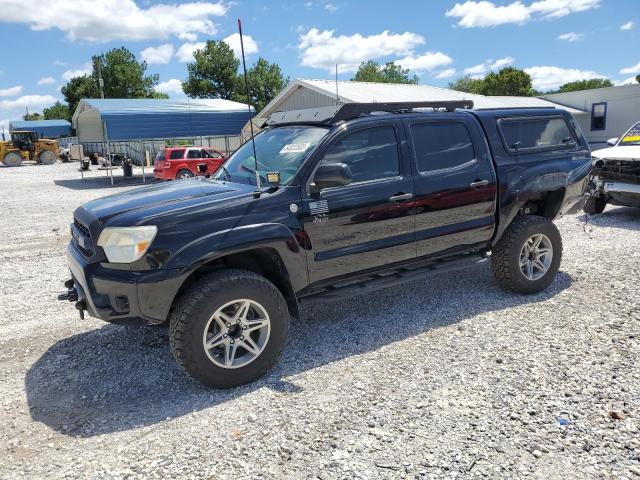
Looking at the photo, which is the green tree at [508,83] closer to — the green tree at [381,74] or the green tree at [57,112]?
the green tree at [381,74]

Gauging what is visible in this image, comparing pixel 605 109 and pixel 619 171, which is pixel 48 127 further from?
pixel 619 171

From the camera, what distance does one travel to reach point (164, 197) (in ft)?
12.5

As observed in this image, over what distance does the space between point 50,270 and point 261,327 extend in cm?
480

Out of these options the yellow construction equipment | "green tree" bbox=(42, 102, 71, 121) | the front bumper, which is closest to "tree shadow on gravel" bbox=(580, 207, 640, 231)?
the front bumper

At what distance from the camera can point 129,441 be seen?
3.02 metres

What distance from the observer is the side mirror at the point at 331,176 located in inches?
146

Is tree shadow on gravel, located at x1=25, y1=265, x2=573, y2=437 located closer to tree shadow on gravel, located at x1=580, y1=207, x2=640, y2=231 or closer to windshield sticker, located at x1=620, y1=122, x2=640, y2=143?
tree shadow on gravel, located at x1=580, y1=207, x2=640, y2=231

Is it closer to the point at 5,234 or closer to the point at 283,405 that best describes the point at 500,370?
the point at 283,405

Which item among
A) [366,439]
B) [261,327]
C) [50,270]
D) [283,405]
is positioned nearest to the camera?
[366,439]

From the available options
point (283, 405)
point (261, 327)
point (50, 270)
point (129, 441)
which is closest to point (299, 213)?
point (261, 327)

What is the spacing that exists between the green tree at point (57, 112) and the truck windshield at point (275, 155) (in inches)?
3750

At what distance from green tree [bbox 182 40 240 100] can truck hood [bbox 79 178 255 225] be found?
66346mm

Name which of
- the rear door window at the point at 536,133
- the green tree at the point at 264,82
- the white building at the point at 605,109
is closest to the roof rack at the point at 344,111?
the rear door window at the point at 536,133

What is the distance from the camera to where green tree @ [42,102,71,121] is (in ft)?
293
